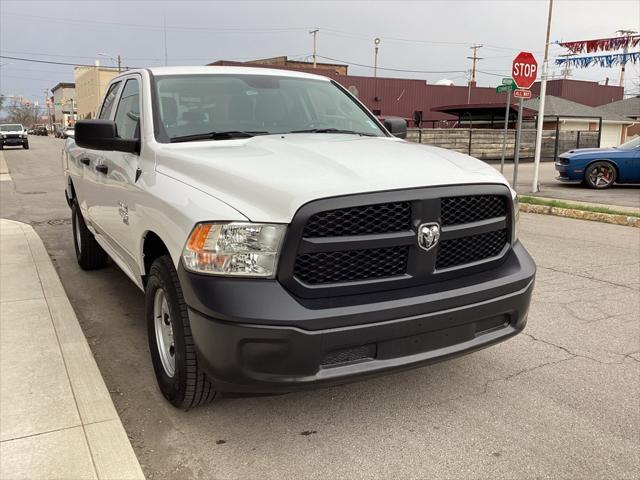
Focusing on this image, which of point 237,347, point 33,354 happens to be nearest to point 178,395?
point 237,347

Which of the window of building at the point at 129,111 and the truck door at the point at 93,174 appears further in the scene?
the truck door at the point at 93,174

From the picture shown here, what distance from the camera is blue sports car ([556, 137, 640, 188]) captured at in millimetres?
13945

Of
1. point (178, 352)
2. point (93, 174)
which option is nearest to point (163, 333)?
point (178, 352)

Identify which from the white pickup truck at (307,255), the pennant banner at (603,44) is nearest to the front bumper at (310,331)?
the white pickup truck at (307,255)

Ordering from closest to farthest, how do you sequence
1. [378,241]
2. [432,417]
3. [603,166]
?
[378,241], [432,417], [603,166]

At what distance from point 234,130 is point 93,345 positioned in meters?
1.91

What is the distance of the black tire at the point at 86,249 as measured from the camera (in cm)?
596

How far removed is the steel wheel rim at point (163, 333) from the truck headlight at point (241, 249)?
31.1 inches

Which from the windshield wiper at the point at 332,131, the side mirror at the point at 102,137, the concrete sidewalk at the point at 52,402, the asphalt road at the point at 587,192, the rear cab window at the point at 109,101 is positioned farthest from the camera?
the asphalt road at the point at 587,192

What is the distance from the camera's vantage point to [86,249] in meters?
6.00

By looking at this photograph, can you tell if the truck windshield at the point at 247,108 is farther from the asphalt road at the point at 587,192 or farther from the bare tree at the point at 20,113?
the bare tree at the point at 20,113

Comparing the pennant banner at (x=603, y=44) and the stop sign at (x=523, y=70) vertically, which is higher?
the pennant banner at (x=603, y=44)

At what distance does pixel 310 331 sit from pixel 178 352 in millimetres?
827

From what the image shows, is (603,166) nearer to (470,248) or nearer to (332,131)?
(332,131)
